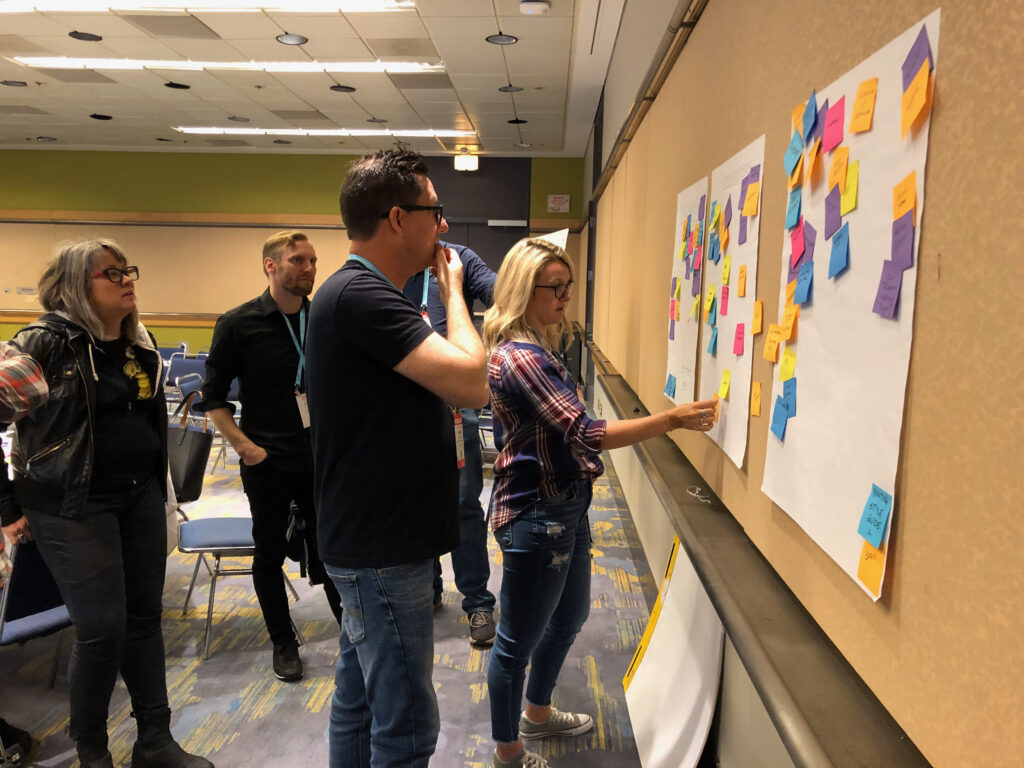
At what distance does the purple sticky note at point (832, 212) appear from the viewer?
0.97 meters

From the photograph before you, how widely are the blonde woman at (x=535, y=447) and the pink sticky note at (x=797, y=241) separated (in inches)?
18.8

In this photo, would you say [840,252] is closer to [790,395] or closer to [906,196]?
[906,196]

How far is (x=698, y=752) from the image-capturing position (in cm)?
174

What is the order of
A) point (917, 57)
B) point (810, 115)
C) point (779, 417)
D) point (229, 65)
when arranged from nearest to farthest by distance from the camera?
point (917, 57), point (810, 115), point (779, 417), point (229, 65)

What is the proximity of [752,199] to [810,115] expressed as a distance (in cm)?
33

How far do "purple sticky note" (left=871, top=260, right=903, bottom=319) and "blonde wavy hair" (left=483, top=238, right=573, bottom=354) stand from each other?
99cm

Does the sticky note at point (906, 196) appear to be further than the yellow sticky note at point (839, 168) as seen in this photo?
No

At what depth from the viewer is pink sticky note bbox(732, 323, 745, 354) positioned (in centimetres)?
147

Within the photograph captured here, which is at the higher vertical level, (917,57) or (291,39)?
(291,39)

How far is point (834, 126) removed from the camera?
988 millimetres

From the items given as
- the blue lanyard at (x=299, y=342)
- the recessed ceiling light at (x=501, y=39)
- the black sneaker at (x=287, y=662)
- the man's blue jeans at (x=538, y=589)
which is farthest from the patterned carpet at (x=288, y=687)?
the recessed ceiling light at (x=501, y=39)

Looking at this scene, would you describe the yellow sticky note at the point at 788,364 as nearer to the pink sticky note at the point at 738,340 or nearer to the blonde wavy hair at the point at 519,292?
the pink sticky note at the point at 738,340

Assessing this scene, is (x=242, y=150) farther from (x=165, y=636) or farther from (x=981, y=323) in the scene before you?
(x=981, y=323)

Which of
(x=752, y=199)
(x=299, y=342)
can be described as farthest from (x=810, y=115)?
(x=299, y=342)
